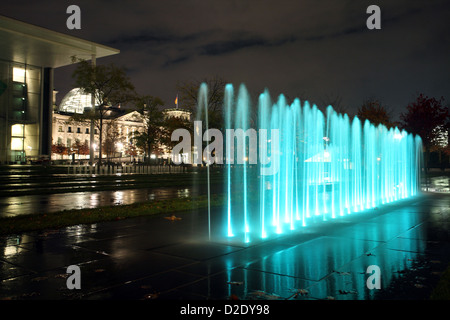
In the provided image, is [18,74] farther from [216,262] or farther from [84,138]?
[84,138]

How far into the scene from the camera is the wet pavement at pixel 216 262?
13.6 ft

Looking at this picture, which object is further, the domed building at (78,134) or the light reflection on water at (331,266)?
the domed building at (78,134)

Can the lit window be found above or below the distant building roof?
below

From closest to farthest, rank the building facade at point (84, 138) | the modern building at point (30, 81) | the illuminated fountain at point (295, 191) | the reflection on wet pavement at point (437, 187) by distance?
the illuminated fountain at point (295, 191)
the reflection on wet pavement at point (437, 187)
the modern building at point (30, 81)
the building facade at point (84, 138)

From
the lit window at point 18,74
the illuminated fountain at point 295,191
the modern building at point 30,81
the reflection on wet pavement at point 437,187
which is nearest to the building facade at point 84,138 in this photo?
the modern building at point 30,81

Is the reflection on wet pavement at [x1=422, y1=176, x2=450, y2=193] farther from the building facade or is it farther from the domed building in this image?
the domed building

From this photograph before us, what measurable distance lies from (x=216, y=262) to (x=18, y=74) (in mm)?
50875

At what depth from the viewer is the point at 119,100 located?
29.1 meters

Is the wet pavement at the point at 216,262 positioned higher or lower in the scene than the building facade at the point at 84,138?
lower

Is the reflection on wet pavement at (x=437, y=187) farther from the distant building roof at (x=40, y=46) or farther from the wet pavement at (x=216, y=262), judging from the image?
the distant building roof at (x=40, y=46)

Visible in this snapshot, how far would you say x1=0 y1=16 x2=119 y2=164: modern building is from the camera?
42.1 metres

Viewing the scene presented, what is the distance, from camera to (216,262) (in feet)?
17.9

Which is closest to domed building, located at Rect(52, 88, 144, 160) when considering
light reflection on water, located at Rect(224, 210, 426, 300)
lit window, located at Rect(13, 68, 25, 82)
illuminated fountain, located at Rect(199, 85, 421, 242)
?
lit window, located at Rect(13, 68, 25, 82)

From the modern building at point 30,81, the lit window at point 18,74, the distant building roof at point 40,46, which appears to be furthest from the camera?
the lit window at point 18,74
